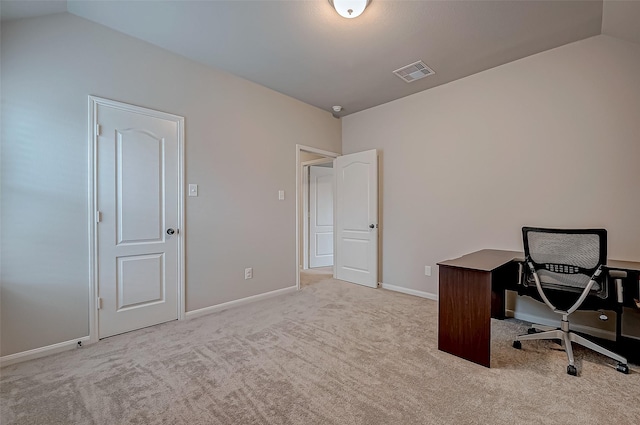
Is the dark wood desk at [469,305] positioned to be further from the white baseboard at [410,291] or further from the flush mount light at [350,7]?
the flush mount light at [350,7]

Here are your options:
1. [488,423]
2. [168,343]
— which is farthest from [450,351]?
[168,343]

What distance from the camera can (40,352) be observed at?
2133 mm

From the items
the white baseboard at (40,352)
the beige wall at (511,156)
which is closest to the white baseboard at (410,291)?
the beige wall at (511,156)

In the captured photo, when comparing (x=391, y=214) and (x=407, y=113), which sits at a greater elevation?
(x=407, y=113)

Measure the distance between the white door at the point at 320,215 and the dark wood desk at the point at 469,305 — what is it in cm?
341

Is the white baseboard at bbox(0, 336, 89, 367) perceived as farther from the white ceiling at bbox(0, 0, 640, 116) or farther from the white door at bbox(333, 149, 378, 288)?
the white door at bbox(333, 149, 378, 288)

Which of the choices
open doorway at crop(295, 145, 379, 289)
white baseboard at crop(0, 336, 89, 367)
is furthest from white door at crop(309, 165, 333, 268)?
white baseboard at crop(0, 336, 89, 367)

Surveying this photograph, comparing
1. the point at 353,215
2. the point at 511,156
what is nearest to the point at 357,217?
the point at 353,215

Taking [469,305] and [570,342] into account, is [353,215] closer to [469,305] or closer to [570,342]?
[469,305]

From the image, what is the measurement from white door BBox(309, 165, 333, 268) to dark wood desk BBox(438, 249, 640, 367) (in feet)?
11.2

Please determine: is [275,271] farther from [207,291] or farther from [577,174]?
[577,174]

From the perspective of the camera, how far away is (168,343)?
2355mm

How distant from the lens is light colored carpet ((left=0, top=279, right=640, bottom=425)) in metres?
1.53

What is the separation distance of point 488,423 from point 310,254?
4154mm
